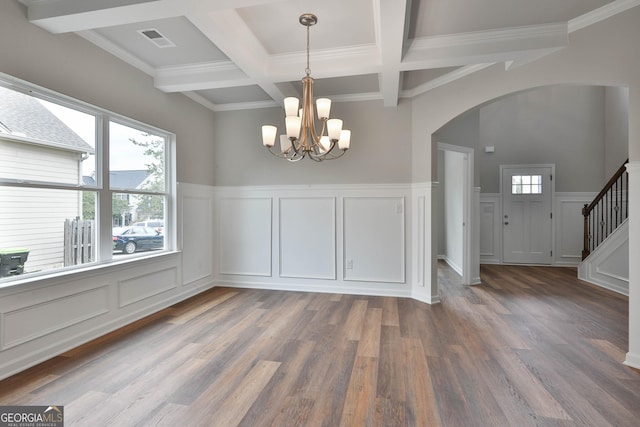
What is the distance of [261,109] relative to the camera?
4.52m

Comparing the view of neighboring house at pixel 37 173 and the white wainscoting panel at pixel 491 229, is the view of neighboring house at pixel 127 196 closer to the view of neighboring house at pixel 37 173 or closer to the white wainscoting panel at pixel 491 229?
the view of neighboring house at pixel 37 173

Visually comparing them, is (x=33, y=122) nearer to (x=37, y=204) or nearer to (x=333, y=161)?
(x=37, y=204)

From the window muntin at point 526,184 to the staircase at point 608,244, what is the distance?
0.99m

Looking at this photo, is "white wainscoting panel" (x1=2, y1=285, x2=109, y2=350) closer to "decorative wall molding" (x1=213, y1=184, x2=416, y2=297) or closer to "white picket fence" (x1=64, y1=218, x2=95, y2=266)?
"white picket fence" (x1=64, y1=218, x2=95, y2=266)

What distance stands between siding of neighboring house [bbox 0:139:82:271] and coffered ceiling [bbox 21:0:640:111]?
3.28 ft

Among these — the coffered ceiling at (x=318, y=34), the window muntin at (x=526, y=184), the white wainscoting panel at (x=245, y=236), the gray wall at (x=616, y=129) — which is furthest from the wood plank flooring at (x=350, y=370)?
the gray wall at (x=616, y=129)

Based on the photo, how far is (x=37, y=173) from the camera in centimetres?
240

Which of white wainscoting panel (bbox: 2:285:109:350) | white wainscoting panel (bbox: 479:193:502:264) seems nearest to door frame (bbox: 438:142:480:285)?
white wainscoting panel (bbox: 479:193:502:264)

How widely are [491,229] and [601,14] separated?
4.78m

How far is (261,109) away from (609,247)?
224 inches

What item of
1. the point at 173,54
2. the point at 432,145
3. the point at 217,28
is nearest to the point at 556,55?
the point at 432,145

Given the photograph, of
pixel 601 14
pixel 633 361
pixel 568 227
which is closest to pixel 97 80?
pixel 601 14

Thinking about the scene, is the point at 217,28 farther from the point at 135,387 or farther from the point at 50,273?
the point at 135,387

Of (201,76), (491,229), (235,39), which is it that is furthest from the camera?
(491,229)
